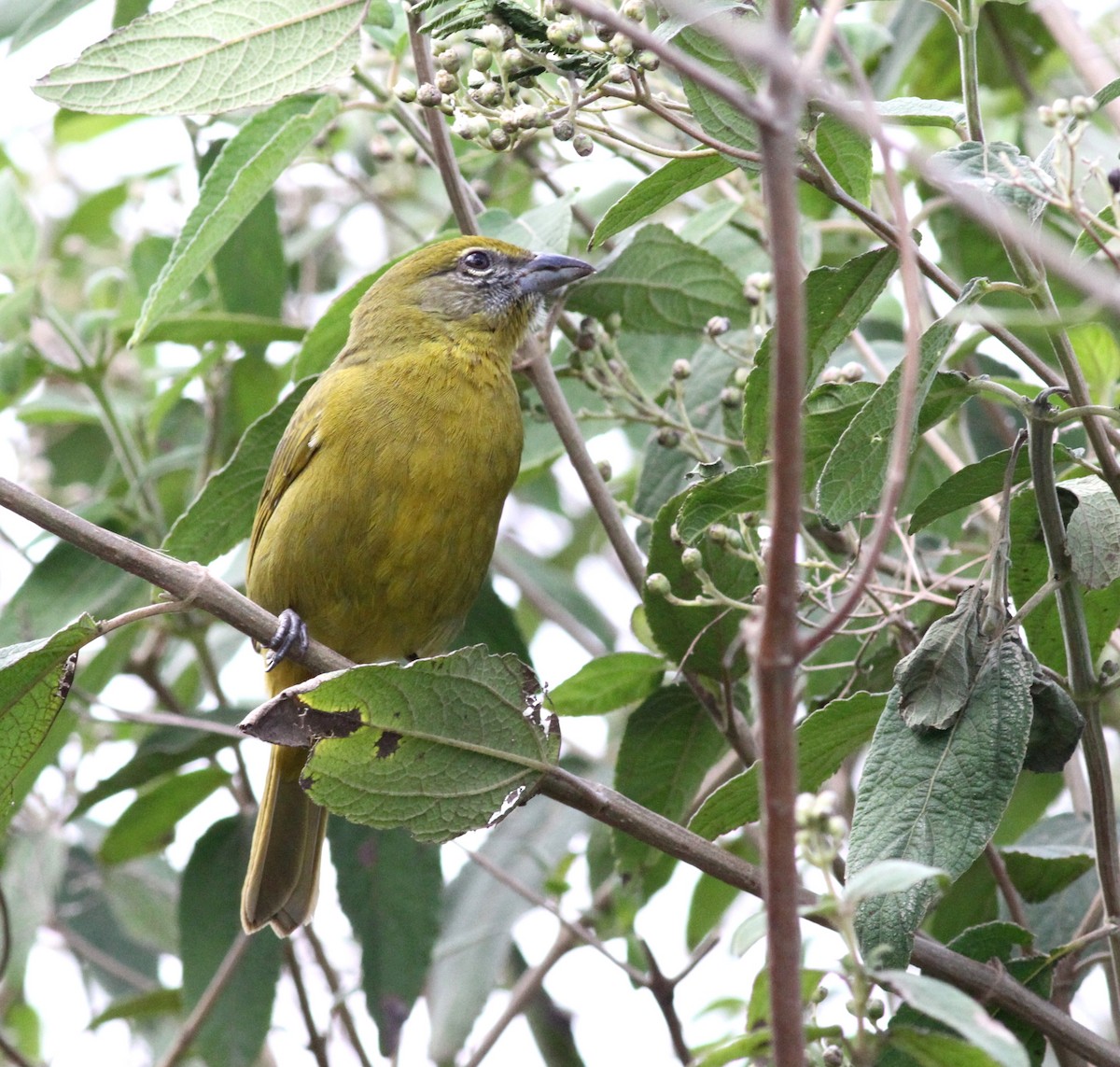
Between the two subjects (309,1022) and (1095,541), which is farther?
(309,1022)

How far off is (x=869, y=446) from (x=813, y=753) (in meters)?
0.67

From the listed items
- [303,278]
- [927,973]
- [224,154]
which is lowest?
[927,973]

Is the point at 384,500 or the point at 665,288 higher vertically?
the point at 665,288

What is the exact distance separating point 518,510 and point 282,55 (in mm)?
3779

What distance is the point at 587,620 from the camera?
4984 millimetres

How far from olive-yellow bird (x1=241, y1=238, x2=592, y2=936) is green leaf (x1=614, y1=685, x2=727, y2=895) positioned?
827mm

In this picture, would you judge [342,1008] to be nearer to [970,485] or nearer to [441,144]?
[441,144]

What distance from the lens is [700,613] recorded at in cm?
305

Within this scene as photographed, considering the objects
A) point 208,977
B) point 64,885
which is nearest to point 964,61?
point 208,977

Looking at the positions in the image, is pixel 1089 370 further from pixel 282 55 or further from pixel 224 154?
pixel 224 154

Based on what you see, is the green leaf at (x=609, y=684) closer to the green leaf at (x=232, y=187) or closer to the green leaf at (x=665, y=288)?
the green leaf at (x=665, y=288)

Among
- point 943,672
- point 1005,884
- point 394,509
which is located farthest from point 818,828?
point 394,509

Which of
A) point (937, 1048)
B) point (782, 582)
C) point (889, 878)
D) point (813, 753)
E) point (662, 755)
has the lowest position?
point (937, 1048)

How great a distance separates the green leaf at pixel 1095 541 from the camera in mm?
2211
